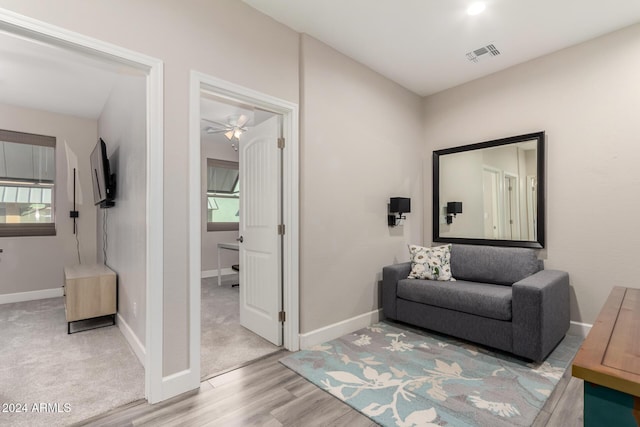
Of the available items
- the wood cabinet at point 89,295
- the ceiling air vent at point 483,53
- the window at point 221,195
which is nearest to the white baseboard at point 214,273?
the window at point 221,195

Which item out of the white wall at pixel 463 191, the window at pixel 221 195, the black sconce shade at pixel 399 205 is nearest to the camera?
the black sconce shade at pixel 399 205

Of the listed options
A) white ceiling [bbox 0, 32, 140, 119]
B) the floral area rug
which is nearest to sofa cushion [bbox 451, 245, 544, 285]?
the floral area rug

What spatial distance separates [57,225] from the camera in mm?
4773

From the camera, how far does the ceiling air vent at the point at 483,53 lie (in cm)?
308

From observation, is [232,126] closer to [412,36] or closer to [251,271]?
[251,271]

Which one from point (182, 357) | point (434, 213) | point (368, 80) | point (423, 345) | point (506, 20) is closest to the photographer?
point (182, 357)

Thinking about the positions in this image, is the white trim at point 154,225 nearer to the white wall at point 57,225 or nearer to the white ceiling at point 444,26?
the white ceiling at point 444,26

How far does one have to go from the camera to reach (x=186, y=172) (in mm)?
2133

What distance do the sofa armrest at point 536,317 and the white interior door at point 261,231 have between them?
198 centimetres

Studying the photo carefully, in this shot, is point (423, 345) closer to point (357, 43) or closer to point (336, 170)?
point (336, 170)

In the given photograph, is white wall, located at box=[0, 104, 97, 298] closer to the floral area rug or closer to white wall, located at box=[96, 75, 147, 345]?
white wall, located at box=[96, 75, 147, 345]

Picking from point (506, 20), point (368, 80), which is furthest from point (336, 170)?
point (506, 20)

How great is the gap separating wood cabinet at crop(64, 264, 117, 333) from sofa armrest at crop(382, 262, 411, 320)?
2.98 meters

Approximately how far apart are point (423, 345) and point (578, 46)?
3233 millimetres
